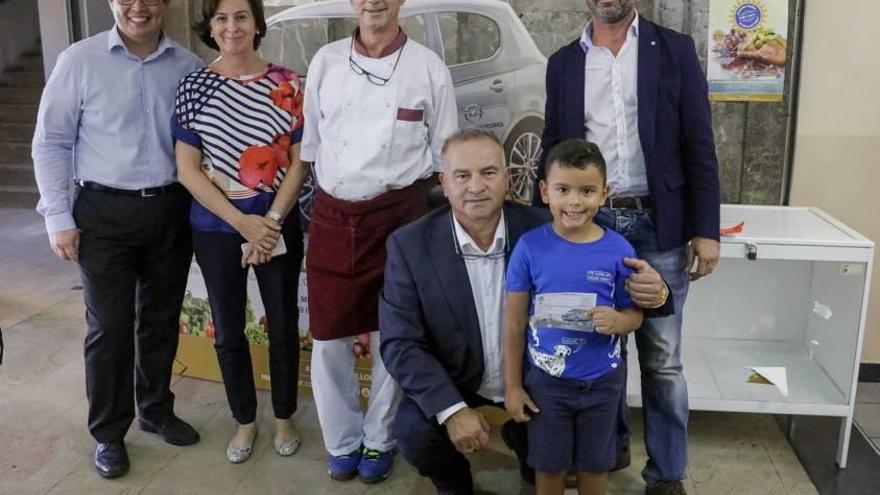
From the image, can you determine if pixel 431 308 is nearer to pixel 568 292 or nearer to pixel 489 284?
pixel 489 284

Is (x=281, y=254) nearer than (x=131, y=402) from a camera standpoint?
Yes

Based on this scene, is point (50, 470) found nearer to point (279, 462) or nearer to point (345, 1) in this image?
point (279, 462)

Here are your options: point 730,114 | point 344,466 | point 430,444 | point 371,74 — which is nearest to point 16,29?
point 371,74

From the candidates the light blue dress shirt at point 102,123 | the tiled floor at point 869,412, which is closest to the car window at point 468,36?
the light blue dress shirt at point 102,123

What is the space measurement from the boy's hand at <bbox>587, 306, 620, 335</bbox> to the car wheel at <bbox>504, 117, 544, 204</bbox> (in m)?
0.96

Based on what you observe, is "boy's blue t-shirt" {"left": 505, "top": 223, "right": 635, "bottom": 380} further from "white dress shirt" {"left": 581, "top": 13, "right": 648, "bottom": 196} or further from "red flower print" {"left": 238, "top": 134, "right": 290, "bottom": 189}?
"red flower print" {"left": 238, "top": 134, "right": 290, "bottom": 189}

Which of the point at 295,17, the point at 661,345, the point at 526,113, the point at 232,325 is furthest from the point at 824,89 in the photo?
the point at 232,325

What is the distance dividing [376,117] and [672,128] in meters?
0.82

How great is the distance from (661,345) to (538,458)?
0.52 m

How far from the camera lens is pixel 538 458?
2.03 m

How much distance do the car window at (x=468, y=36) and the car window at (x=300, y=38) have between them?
35cm

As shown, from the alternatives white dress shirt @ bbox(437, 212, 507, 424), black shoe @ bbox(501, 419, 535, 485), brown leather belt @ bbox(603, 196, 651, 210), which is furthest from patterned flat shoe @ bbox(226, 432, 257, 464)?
brown leather belt @ bbox(603, 196, 651, 210)

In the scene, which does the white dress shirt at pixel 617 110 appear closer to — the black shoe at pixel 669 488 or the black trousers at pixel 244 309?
the black shoe at pixel 669 488

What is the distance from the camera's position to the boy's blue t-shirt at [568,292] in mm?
1922
